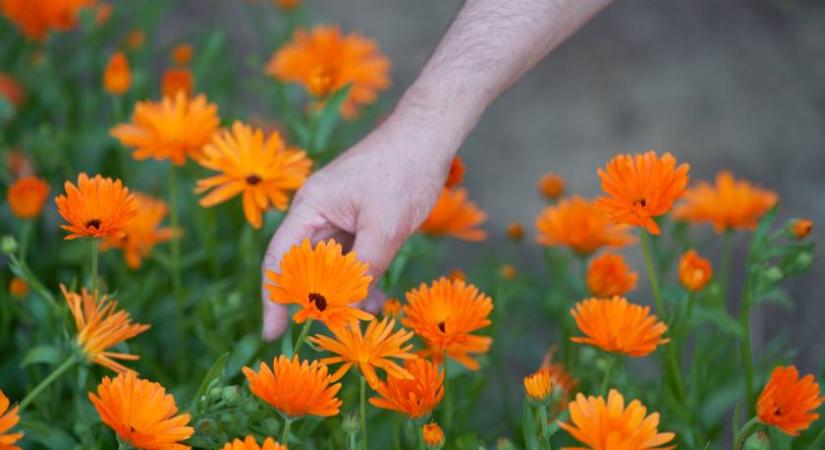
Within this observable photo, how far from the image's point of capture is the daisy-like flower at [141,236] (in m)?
1.82

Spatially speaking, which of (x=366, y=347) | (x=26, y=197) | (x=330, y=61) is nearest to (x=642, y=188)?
(x=366, y=347)

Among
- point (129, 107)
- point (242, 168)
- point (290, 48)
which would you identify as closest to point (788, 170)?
point (290, 48)

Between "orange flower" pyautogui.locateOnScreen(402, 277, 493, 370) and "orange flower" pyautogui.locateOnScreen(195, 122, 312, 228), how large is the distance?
0.32 meters

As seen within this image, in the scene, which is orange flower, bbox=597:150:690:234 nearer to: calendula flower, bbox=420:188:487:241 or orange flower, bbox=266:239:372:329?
orange flower, bbox=266:239:372:329

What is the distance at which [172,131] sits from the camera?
5.59 feet

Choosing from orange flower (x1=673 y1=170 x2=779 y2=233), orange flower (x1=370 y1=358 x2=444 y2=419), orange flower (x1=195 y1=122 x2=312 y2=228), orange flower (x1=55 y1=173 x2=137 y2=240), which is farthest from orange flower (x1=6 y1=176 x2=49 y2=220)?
orange flower (x1=673 y1=170 x2=779 y2=233)

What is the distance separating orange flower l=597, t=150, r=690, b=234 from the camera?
1352 mm

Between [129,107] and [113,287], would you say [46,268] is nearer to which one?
[113,287]

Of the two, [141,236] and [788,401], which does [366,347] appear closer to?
[788,401]

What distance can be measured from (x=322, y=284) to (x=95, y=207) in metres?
0.30

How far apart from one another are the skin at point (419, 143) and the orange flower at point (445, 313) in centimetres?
A: 13


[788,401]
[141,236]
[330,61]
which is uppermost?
[330,61]

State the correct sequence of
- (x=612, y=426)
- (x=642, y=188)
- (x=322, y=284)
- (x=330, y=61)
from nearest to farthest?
(x=612, y=426), (x=322, y=284), (x=642, y=188), (x=330, y=61)

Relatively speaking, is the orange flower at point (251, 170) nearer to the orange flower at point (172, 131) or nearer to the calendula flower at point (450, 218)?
the orange flower at point (172, 131)
